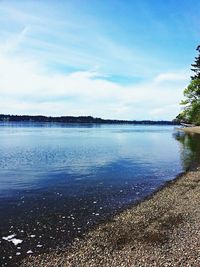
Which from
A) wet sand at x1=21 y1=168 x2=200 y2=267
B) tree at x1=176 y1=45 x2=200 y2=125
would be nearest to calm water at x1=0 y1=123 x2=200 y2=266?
wet sand at x1=21 y1=168 x2=200 y2=267

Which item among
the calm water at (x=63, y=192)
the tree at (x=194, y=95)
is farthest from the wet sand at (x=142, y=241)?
the tree at (x=194, y=95)

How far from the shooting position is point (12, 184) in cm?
2803

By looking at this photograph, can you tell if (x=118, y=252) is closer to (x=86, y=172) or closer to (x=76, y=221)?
(x=76, y=221)

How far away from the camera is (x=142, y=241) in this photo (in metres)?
14.7

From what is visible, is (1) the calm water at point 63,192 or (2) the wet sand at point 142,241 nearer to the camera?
(2) the wet sand at point 142,241

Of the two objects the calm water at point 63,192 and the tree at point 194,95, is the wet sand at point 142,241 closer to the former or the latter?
the calm water at point 63,192

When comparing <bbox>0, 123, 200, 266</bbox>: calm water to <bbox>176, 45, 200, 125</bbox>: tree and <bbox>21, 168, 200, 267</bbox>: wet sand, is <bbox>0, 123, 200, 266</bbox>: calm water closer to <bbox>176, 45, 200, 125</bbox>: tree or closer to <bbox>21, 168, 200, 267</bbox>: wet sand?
<bbox>21, 168, 200, 267</bbox>: wet sand

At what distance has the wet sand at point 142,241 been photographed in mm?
12617

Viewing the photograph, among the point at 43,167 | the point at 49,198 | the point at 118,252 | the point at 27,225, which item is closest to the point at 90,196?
the point at 49,198

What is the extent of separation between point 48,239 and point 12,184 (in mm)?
13524

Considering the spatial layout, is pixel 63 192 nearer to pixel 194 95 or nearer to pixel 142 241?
pixel 142 241

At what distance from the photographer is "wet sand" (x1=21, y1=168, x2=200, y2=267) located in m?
12.6

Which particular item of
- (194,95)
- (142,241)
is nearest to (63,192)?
(142,241)

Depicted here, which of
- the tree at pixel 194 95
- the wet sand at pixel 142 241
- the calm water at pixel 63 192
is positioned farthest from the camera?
the tree at pixel 194 95
